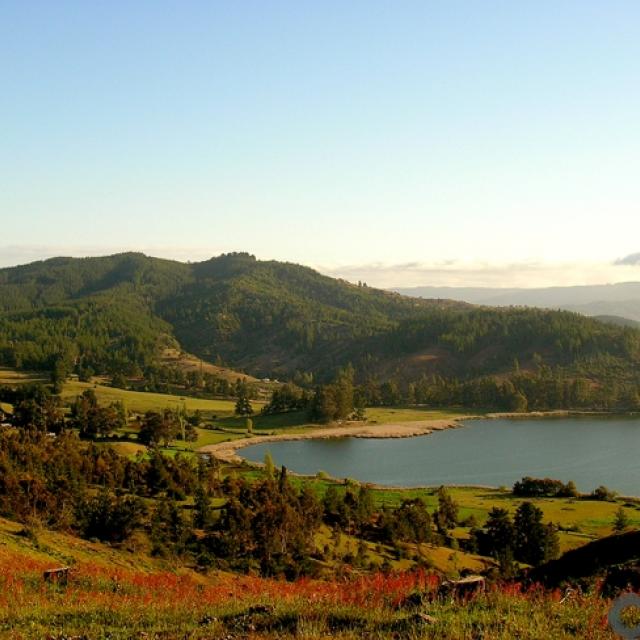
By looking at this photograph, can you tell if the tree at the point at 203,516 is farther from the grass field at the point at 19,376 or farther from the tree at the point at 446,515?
the grass field at the point at 19,376

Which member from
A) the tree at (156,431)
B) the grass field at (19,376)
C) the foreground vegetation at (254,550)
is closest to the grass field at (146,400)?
the grass field at (19,376)

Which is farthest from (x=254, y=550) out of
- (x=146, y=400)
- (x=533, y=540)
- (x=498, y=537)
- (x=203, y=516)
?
(x=146, y=400)

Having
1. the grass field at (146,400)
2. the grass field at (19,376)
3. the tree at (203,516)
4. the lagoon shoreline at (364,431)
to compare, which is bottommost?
the lagoon shoreline at (364,431)

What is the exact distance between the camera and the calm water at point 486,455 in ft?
311

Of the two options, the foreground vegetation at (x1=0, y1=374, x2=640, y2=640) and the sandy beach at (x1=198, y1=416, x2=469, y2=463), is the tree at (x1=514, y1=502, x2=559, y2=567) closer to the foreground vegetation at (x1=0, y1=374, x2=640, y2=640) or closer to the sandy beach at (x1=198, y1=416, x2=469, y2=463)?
the foreground vegetation at (x1=0, y1=374, x2=640, y2=640)

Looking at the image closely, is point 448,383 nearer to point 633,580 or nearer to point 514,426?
point 514,426

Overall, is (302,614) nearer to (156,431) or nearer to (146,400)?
(156,431)

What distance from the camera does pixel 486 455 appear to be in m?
111

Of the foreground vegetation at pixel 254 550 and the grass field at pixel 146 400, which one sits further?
the grass field at pixel 146 400

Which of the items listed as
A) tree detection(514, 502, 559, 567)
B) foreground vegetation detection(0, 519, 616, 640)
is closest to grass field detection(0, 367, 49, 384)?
tree detection(514, 502, 559, 567)

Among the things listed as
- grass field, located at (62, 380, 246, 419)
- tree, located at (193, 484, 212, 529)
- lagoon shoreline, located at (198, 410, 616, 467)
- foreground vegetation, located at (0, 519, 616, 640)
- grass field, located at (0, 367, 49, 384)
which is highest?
foreground vegetation, located at (0, 519, 616, 640)

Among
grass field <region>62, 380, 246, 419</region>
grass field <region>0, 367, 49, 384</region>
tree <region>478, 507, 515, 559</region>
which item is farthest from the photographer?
grass field <region>0, 367, 49, 384</region>

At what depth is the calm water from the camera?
94.8 m

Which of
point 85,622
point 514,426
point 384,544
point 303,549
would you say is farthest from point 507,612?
point 514,426
